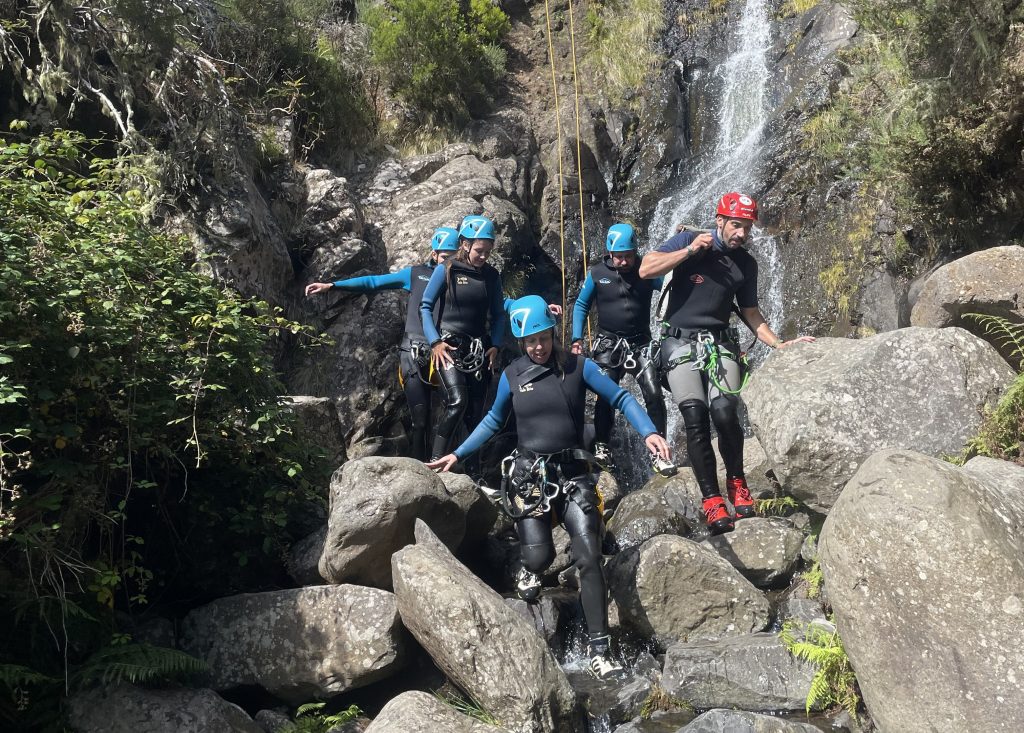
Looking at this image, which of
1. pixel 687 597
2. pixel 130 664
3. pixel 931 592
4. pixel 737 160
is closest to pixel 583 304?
pixel 687 597

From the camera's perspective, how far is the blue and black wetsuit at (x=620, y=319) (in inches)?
326

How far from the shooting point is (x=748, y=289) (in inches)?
289

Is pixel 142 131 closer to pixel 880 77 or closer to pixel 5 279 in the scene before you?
pixel 5 279

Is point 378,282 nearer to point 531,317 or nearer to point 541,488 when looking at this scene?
point 531,317

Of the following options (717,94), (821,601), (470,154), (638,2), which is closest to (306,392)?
(470,154)

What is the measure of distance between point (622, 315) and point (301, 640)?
14.3 feet

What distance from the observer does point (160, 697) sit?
5023 mm

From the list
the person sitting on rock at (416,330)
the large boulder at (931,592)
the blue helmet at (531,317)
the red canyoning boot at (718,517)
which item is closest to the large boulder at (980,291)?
the red canyoning boot at (718,517)

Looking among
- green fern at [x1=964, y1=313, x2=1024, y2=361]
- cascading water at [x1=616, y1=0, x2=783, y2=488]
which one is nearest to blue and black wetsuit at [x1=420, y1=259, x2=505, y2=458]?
cascading water at [x1=616, y1=0, x2=783, y2=488]

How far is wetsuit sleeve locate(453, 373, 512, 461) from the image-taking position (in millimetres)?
6426

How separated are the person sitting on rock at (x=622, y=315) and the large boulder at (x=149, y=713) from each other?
416 centimetres

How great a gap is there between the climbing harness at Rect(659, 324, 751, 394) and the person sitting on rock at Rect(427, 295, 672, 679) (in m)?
0.93

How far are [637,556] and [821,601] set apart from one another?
1.29 m

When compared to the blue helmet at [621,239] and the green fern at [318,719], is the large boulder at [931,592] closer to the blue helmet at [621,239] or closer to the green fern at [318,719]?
the green fern at [318,719]
